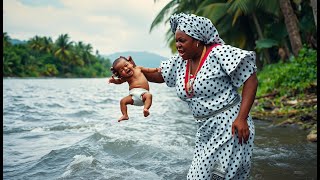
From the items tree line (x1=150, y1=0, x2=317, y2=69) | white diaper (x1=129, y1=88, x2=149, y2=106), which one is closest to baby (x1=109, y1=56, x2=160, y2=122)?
white diaper (x1=129, y1=88, x2=149, y2=106)

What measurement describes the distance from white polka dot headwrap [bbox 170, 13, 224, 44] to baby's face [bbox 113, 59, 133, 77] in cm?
45

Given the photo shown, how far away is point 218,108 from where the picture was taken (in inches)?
92.7

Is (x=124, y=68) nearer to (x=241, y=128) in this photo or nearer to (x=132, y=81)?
(x=132, y=81)

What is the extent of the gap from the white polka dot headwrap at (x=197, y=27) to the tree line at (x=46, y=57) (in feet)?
185

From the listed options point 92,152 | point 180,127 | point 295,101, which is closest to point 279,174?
point 92,152

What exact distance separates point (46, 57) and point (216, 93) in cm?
7268

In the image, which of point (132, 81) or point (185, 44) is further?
point (132, 81)

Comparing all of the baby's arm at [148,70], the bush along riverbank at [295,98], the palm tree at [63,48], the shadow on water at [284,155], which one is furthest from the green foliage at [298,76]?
the palm tree at [63,48]

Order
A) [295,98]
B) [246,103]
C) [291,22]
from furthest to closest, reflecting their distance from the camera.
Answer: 1. [291,22]
2. [295,98]
3. [246,103]

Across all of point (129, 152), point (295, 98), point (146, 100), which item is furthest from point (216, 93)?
point (295, 98)

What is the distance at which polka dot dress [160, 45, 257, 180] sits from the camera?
2281 mm

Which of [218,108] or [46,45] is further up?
[46,45]

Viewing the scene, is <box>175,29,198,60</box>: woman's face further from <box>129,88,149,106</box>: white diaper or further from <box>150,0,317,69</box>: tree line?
<box>150,0,317,69</box>: tree line

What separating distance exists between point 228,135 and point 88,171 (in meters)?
2.81
